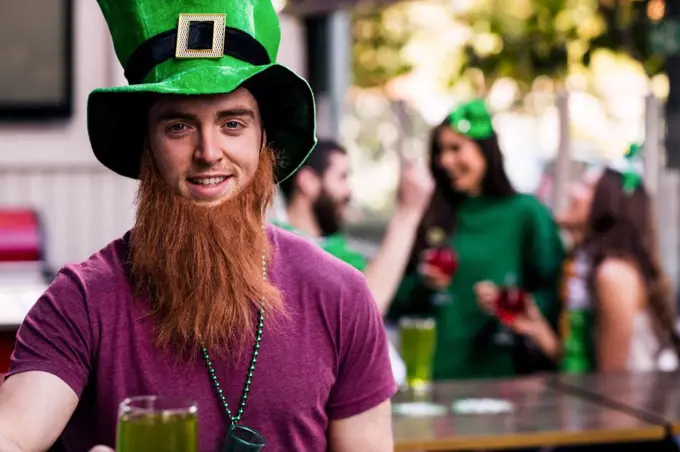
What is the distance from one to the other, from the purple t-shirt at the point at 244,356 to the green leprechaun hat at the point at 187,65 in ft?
0.57

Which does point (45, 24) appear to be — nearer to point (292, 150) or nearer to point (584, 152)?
point (292, 150)

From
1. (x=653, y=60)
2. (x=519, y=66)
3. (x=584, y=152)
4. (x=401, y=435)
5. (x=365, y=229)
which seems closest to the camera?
(x=401, y=435)

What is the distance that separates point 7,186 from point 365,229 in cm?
358

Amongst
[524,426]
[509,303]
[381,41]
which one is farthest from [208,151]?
[381,41]

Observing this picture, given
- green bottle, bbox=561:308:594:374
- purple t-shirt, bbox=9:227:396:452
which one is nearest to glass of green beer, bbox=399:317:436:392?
green bottle, bbox=561:308:594:374

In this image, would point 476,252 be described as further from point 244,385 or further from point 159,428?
point 159,428

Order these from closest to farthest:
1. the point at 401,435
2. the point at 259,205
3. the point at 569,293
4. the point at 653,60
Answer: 1. the point at 259,205
2. the point at 401,435
3. the point at 569,293
4. the point at 653,60

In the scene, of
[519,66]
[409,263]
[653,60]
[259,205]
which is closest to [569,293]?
[409,263]

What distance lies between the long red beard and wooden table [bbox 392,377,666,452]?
1.03m

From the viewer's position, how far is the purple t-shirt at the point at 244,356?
1563mm

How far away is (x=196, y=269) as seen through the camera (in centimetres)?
164

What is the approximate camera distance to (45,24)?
4992mm

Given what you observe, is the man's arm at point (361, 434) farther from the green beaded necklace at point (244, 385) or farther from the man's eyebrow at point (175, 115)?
the man's eyebrow at point (175, 115)

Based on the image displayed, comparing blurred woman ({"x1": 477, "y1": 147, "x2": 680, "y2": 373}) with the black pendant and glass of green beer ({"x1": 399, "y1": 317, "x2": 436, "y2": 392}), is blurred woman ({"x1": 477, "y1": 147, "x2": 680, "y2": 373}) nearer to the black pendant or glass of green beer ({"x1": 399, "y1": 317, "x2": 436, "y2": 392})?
glass of green beer ({"x1": 399, "y1": 317, "x2": 436, "y2": 392})
